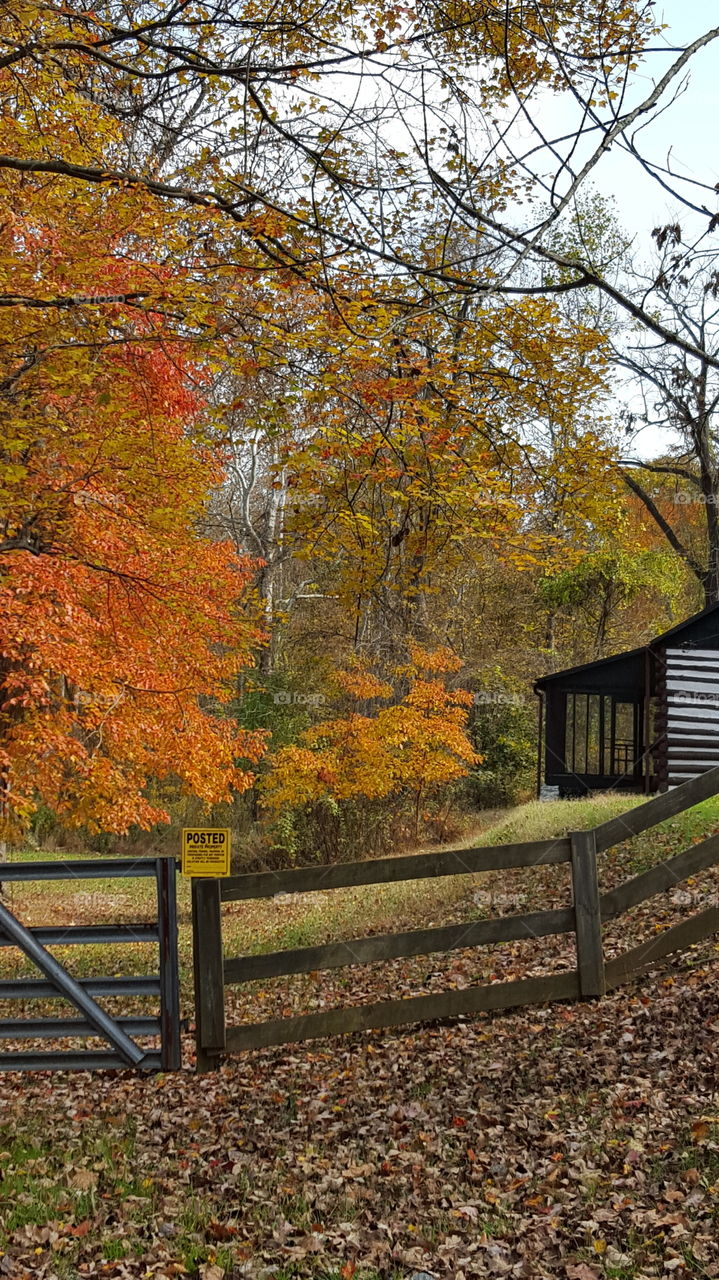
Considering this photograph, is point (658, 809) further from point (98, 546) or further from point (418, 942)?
point (98, 546)

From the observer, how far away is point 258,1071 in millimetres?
6391

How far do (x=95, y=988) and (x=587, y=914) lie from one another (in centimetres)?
313

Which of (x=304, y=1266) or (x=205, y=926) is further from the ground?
(x=205, y=926)

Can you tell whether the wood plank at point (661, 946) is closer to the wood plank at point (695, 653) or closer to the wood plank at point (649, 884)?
the wood plank at point (649, 884)

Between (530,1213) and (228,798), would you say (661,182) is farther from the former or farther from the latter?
(228,798)

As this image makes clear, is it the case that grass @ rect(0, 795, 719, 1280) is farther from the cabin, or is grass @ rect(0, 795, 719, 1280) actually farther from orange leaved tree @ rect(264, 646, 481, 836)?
orange leaved tree @ rect(264, 646, 481, 836)

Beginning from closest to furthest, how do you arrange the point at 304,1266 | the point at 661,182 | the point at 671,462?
the point at 304,1266 < the point at 661,182 < the point at 671,462

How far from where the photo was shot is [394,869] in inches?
253

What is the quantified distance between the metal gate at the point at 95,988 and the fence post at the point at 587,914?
255 centimetres

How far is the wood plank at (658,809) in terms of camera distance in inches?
262

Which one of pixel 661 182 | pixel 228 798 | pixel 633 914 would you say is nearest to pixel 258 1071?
pixel 633 914

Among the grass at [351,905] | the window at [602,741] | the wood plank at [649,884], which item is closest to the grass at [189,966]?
the grass at [351,905]

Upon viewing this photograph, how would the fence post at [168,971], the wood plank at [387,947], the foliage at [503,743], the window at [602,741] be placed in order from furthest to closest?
1. the foliage at [503,743]
2. the window at [602,741]
3. the fence post at [168,971]
4. the wood plank at [387,947]

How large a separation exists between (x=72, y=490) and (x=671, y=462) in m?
19.4
